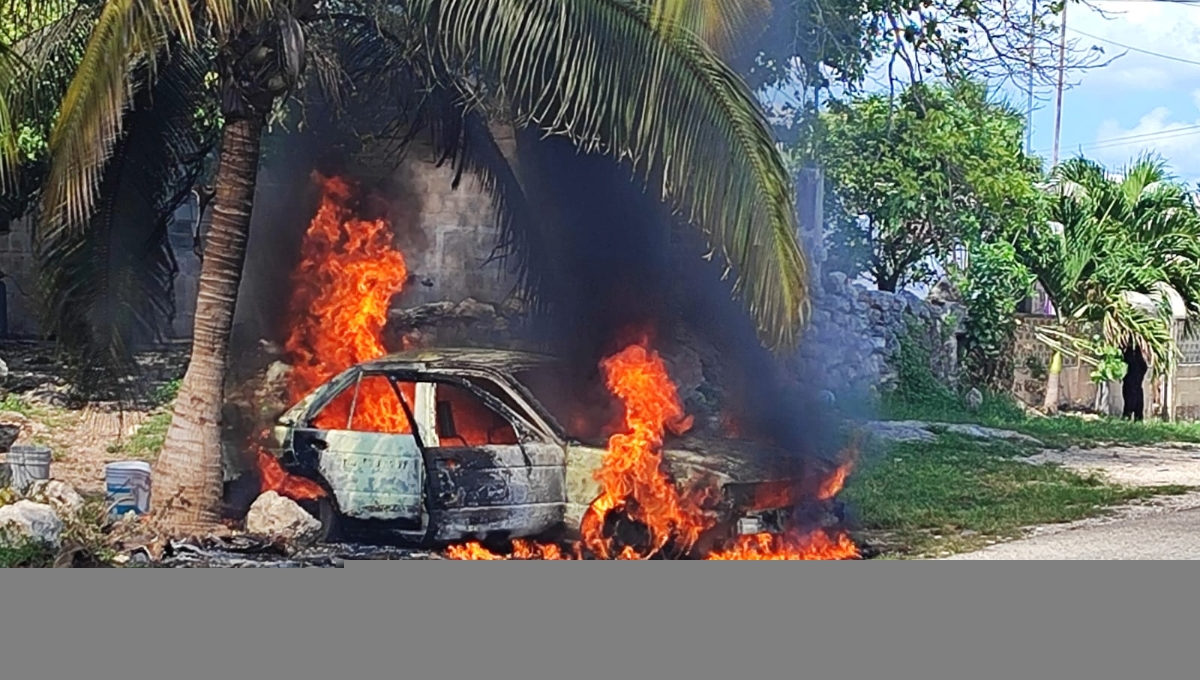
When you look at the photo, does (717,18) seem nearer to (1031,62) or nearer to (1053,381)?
(1031,62)

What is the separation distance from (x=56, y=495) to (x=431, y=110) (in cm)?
292

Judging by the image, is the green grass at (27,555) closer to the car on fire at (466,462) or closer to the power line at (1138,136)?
the car on fire at (466,462)

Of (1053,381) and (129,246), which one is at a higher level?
(129,246)

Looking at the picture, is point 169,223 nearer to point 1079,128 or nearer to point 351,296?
point 351,296

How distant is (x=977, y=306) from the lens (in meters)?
8.23

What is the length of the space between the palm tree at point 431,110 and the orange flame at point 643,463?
67 centimetres

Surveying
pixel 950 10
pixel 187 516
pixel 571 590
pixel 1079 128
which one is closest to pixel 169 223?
pixel 187 516

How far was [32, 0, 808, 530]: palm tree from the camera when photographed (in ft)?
23.2

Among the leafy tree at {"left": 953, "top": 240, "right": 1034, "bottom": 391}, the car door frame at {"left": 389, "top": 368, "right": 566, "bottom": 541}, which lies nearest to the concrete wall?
the car door frame at {"left": 389, "top": 368, "right": 566, "bottom": 541}

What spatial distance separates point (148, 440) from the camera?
320 inches

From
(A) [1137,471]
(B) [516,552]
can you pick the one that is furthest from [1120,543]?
(B) [516,552]

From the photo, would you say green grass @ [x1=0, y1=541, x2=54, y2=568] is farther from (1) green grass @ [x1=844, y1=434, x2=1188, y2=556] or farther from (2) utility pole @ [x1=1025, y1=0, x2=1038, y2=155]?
(2) utility pole @ [x1=1025, y1=0, x2=1038, y2=155]

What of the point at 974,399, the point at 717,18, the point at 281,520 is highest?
the point at 717,18

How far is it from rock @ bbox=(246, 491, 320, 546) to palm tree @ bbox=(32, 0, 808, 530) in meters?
0.23
